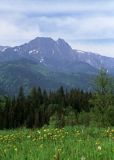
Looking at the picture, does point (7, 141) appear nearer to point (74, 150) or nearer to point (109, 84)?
point (74, 150)

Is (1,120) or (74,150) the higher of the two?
(74,150)

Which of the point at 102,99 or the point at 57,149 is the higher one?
the point at 102,99

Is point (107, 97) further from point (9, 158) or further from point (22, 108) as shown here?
point (22, 108)

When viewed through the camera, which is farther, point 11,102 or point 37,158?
point 11,102

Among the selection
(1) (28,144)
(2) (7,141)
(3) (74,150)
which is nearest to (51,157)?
(3) (74,150)

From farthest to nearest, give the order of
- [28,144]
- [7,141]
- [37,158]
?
[7,141]
[28,144]
[37,158]

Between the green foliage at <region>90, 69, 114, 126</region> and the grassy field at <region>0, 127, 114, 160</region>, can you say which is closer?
the grassy field at <region>0, 127, 114, 160</region>

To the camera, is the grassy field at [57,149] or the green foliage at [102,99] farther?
the green foliage at [102,99]

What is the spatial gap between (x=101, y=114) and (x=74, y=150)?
136 feet

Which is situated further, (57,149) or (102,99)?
(102,99)

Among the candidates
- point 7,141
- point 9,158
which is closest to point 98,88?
point 7,141

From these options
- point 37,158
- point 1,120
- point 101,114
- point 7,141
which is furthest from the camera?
point 1,120

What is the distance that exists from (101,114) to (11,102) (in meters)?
128

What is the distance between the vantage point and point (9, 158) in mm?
8820
